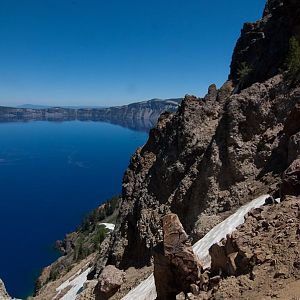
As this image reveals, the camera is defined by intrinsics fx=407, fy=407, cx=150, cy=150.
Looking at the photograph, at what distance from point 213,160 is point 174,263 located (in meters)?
12.7

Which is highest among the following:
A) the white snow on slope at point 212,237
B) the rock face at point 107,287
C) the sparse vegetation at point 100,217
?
the white snow on slope at point 212,237

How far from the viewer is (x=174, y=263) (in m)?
11.5

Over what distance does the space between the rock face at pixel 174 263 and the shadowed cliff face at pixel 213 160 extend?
5.66 meters

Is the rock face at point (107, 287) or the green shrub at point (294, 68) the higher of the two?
the green shrub at point (294, 68)

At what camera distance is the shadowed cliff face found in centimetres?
2097

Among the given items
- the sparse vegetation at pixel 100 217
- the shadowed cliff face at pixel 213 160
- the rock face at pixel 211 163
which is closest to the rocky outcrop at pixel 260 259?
the shadowed cliff face at pixel 213 160

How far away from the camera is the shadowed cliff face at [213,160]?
2097 cm

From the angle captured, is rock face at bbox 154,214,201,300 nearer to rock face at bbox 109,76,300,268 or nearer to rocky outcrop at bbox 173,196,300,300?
rocky outcrop at bbox 173,196,300,300

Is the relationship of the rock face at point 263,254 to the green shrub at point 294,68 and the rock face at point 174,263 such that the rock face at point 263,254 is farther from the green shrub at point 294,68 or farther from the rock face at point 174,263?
the green shrub at point 294,68

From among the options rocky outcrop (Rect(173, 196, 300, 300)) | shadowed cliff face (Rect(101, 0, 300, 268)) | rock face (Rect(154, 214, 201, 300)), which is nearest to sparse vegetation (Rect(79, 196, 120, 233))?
shadowed cliff face (Rect(101, 0, 300, 268))

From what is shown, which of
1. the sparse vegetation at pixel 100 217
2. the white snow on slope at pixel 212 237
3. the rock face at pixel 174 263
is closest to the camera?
the rock face at pixel 174 263

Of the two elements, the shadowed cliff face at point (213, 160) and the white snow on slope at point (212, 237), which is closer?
the white snow on slope at point (212, 237)

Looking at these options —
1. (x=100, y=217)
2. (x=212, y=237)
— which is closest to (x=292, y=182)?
(x=212, y=237)

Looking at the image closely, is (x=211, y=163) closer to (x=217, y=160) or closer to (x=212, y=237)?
(x=217, y=160)
